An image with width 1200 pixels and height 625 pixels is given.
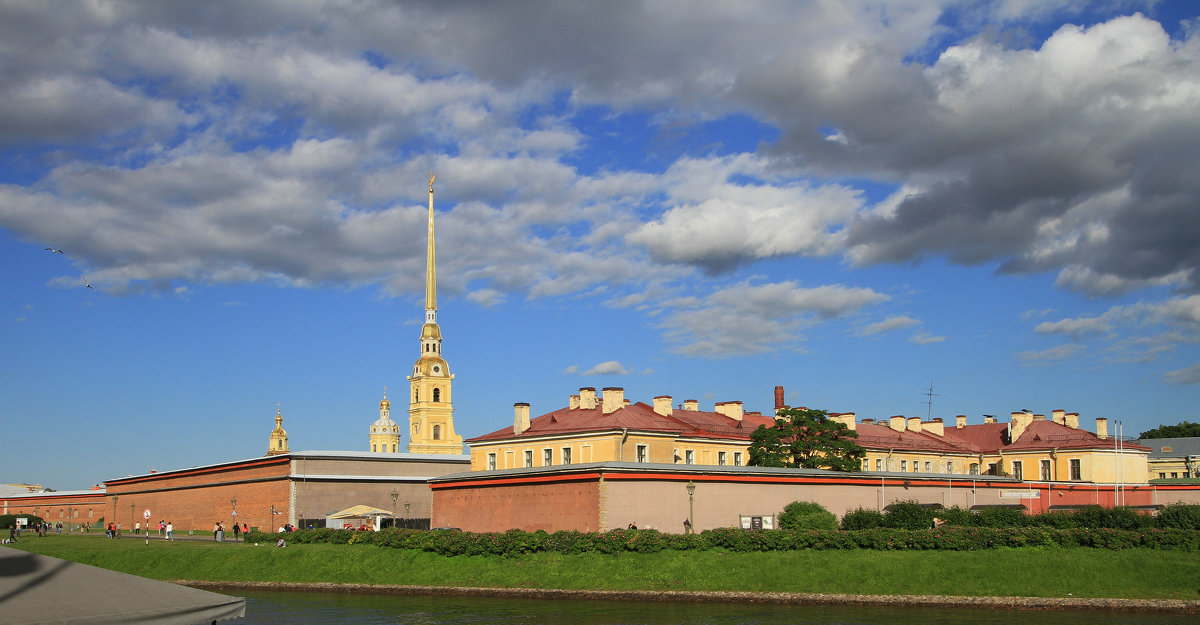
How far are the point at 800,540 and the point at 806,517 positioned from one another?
605 cm

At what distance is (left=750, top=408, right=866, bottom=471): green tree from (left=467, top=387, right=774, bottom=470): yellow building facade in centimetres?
559

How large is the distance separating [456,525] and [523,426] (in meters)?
19.2

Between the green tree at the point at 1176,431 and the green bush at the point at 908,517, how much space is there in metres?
122

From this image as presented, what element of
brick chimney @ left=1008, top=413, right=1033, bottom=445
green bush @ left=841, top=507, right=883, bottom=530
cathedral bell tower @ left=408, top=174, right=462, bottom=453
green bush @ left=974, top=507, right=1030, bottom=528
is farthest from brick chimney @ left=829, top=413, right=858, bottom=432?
cathedral bell tower @ left=408, top=174, right=462, bottom=453

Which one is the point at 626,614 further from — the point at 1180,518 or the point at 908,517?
the point at 1180,518

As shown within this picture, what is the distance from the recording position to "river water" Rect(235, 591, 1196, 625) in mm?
34281

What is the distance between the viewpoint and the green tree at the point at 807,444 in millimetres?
66312

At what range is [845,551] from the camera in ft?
141

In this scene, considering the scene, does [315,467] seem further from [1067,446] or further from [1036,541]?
[1067,446]

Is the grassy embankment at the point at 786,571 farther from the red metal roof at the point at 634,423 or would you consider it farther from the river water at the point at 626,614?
the red metal roof at the point at 634,423

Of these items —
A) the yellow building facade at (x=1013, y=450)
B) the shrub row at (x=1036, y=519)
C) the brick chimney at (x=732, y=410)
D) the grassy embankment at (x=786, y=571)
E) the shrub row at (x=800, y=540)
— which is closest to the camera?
the grassy embankment at (x=786, y=571)

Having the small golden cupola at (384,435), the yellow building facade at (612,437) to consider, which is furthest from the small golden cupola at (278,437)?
the yellow building facade at (612,437)

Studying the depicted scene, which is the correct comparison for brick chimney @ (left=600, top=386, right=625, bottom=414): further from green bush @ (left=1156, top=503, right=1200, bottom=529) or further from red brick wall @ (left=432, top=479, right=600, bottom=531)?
green bush @ (left=1156, top=503, right=1200, bottom=529)

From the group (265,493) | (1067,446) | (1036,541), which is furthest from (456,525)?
(1067,446)
